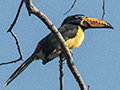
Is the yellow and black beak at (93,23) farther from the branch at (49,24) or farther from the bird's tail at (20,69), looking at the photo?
the branch at (49,24)

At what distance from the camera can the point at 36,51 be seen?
662cm

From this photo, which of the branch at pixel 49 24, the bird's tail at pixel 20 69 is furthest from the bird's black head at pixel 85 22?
the branch at pixel 49 24

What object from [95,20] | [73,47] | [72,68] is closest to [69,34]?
[73,47]

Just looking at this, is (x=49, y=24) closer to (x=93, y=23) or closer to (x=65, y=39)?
(x=65, y=39)

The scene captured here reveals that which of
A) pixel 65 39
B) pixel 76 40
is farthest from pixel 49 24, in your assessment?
pixel 76 40

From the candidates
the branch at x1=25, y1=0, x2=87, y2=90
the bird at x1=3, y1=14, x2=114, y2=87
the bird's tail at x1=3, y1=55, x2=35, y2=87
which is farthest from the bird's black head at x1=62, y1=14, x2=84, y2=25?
the branch at x1=25, y1=0, x2=87, y2=90

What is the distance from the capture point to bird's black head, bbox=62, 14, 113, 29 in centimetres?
691

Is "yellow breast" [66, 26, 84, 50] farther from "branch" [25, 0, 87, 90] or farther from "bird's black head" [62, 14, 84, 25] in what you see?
"branch" [25, 0, 87, 90]

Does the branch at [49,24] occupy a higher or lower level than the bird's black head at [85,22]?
lower

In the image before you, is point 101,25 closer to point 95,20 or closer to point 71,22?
point 95,20

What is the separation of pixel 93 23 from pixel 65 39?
99cm

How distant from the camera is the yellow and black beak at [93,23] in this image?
686cm

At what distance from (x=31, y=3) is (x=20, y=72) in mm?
2302

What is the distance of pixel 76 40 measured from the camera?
667 cm
